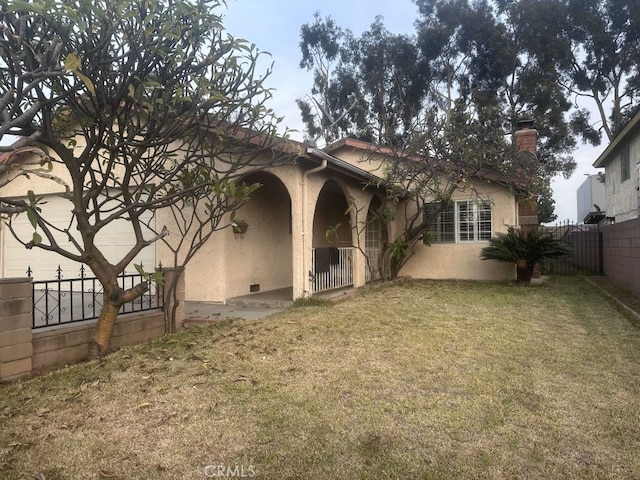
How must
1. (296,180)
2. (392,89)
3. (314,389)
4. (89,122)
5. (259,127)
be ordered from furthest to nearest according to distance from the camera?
(392,89)
(296,180)
(259,127)
(89,122)
(314,389)

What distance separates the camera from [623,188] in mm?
14711

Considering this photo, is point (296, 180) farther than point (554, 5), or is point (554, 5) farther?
point (554, 5)

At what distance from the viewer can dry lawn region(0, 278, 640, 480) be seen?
2.74 metres

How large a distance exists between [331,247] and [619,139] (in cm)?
1035

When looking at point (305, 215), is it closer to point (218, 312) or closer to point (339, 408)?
point (218, 312)

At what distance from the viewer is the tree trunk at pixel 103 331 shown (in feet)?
16.4

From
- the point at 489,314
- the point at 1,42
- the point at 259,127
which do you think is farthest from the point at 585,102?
the point at 1,42

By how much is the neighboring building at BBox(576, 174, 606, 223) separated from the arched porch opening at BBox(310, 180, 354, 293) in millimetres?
14023

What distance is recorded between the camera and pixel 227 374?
446 centimetres

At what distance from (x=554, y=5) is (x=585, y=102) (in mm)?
5235

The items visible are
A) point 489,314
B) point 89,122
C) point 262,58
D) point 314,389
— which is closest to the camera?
point 314,389

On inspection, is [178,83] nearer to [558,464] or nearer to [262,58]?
[262,58]

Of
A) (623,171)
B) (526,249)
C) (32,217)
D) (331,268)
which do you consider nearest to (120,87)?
(32,217)

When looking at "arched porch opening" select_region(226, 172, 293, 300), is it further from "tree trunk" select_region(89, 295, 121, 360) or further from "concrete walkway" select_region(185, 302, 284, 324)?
"tree trunk" select_region(89, 295, 121, 360)
